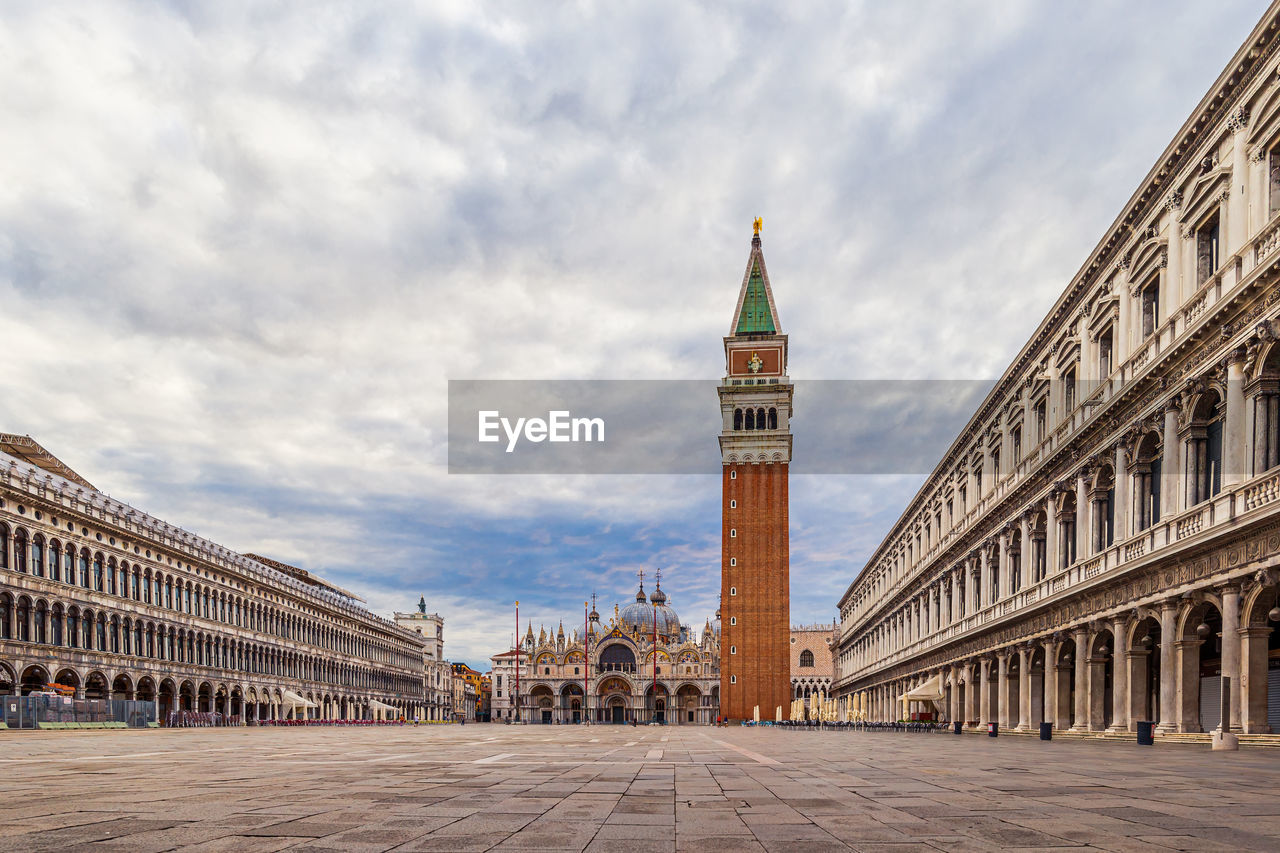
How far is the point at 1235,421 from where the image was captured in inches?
834

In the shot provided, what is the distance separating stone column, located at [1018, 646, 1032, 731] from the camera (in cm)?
3522

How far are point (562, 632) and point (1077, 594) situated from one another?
127 meters

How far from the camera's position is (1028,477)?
35406 millimetres

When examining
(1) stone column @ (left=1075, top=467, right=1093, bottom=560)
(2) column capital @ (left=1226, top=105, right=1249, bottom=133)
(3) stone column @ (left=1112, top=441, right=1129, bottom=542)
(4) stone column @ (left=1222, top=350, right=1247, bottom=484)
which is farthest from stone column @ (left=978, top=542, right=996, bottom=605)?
(2) column capital @ (left=1226, top=105, right=1249, bottom=133)

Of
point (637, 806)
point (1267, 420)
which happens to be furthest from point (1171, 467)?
point (637, 806)

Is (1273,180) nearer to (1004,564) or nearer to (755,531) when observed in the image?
(1004,564)

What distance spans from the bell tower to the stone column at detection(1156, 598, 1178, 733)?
73408 millimetres

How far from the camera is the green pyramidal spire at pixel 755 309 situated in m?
110

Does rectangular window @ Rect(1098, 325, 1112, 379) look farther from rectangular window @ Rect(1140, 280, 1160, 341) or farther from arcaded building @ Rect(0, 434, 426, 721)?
arcaded building @ Rect(0, 434, 426, 721)

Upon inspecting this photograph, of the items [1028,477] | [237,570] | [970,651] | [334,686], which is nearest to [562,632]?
[334,686]

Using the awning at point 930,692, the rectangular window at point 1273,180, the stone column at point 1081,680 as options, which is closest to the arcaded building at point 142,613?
the awning at point 930,692

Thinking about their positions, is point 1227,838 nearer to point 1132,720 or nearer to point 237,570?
point 1132,720

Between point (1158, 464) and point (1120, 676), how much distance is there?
5770mm

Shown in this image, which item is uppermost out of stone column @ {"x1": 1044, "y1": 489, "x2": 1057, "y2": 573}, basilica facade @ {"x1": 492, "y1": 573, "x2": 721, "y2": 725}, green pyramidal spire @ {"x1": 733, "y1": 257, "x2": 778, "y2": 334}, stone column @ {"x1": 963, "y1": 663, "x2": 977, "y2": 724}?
green pyramidal spire @ {"x1": 733, "y1": 257, "x2": 778, "y2": 334}
